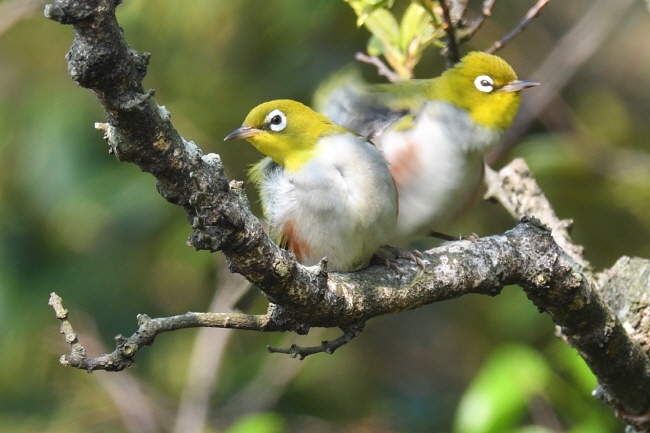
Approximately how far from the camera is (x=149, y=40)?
6.65 m

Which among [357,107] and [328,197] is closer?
[328,197]

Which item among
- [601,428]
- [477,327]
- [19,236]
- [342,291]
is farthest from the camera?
[477,327]

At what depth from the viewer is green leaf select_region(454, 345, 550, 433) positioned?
3.83m

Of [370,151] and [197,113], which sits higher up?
[197,113]

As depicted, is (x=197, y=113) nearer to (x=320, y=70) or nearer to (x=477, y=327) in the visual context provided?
(x=320, y=70)

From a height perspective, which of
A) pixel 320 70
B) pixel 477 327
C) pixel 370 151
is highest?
pixel 320 70

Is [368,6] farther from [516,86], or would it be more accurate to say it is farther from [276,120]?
[516,86]

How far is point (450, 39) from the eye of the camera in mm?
3830

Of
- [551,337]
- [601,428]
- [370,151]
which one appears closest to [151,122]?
[370,151]

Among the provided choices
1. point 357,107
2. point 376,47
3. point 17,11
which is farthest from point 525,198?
point 17,11

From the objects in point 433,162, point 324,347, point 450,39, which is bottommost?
point 324,347

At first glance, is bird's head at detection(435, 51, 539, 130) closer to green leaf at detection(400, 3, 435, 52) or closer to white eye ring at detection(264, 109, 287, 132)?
green leaf at detection(400, 3, 435, 52)

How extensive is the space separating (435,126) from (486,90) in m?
0.31

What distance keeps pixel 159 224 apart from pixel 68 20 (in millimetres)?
5190
